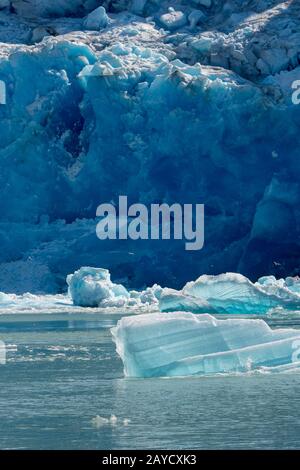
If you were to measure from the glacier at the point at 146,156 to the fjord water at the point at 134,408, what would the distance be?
1154cm

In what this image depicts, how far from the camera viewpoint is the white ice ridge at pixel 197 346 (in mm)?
9703

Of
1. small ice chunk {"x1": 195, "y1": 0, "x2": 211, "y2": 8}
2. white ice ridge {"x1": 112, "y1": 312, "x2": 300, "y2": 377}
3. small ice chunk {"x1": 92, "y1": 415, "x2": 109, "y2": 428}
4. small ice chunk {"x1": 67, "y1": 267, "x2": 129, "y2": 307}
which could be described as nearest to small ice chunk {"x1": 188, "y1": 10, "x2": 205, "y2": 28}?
small ice chunk {"x1": 195, "y1": 0, "x2": 211, "y2": 8}

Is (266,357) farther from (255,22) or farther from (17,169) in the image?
(255,22)

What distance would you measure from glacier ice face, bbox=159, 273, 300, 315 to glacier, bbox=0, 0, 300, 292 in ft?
14.0

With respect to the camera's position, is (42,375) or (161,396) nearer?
(161,396)

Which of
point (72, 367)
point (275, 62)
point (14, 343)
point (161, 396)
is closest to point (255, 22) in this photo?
point (275, 62)

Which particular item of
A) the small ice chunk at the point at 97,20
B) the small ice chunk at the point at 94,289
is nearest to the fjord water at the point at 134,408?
the small ice chunk at the point at 94,289

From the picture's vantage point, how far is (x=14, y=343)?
13875 millimetres

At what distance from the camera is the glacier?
23391mm

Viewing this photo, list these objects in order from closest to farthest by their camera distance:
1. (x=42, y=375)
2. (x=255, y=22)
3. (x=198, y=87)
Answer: (x=42, y=375) < (x=198, y=87) < (x=255, y=22)

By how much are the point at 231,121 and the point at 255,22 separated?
9.57 feet

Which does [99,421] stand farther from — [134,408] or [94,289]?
[94,289]

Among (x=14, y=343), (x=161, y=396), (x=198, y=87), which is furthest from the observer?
(x=198, y=87)

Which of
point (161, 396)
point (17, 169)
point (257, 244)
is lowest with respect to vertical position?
point (161, 396)
